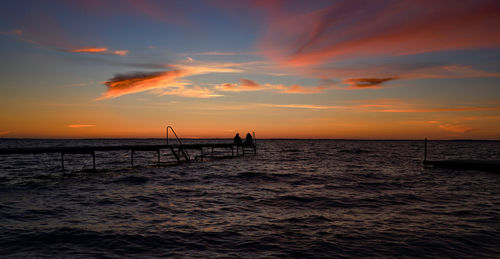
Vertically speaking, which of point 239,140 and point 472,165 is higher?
point 239,140

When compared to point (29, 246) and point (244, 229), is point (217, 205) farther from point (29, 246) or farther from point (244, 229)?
point (29, 246)

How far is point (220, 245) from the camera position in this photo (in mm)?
9484

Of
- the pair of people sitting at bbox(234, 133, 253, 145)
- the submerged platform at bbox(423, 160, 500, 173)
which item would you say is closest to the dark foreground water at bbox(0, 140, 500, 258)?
the submerged platform at bbox(423, 160, 500, 173)

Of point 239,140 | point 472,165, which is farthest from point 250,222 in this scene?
point 239,140

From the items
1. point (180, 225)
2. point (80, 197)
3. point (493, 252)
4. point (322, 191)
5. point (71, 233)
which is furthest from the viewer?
point (322, 191)

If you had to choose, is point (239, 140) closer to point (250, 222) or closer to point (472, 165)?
point (472, 165)

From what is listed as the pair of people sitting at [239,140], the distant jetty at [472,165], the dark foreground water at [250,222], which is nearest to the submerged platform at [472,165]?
the distant jetty at [472,165]

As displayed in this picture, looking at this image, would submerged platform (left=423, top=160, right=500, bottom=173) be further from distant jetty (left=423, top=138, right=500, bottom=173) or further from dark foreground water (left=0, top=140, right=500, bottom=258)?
dark foreground water (left=0, top=140, right=500, bottom=258)

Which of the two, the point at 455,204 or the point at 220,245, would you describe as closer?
the point at 220,245

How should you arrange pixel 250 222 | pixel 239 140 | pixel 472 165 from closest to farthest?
pixel 250 222, pixel 472 165, pixel 239 140

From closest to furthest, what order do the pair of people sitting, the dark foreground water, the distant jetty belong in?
the dark foreground water → the distant jetty → the pair of people sitting

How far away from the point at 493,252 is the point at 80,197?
18387mm

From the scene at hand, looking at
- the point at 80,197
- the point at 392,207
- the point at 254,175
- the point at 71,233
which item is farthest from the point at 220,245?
the point at 254,175

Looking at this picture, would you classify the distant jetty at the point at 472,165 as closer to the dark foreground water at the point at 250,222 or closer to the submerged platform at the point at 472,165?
the submerged platform at the point at 472,165
